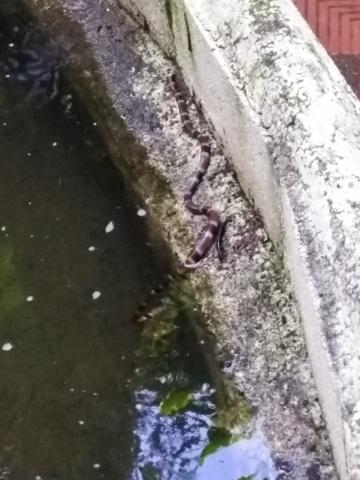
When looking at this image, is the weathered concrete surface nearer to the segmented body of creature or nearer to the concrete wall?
the segmented body of creature

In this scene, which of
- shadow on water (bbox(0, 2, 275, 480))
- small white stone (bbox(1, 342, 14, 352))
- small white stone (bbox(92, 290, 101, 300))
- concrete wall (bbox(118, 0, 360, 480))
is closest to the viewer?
concrete wall (bbox(118, 0, 360, 480))

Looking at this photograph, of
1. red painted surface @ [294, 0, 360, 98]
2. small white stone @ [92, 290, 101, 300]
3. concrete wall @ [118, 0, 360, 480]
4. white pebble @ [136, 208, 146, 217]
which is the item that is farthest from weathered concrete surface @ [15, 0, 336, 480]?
red painted surface @ [294, 0, 360, 98]

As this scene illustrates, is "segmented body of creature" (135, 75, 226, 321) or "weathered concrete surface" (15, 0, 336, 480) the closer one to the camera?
"weathered concrete surface" (15, 0, 336, 480)

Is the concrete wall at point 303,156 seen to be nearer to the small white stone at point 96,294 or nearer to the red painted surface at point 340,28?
the red painted surface at point 340,28

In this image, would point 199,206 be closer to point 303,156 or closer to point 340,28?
point 340,28

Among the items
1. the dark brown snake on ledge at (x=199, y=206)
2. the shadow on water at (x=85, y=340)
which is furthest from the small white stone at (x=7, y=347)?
the dark brown snake on ledge at (x=199, y=206)

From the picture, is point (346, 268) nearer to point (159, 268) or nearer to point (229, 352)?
point (229, 352)
